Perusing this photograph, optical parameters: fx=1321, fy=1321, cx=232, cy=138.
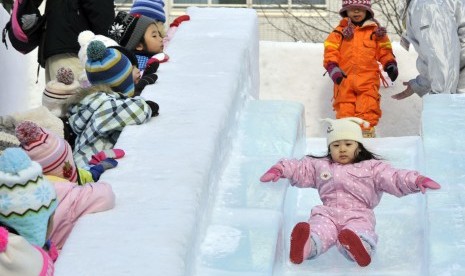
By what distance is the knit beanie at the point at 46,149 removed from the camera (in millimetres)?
5914

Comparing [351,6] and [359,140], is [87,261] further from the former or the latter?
[351,6]

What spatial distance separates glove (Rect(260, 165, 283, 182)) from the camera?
6.80 m

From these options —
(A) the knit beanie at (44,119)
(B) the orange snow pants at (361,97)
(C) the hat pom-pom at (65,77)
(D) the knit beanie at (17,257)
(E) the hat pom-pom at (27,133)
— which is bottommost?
(B) the orange snow pants at (361,97)

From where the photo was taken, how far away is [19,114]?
694 centimetres

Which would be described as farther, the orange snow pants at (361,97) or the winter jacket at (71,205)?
the orange snow pants at (361,97)

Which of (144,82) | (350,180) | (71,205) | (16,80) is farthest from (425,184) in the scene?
(16,80)

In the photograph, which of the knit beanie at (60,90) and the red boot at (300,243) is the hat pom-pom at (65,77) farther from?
the red boot at (300,243)

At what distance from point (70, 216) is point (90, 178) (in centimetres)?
61

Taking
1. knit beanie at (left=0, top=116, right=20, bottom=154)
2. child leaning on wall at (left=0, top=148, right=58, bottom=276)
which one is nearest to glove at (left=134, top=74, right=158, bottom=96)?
knit beanie at (left=0, top=116, right=20, bottom=154)

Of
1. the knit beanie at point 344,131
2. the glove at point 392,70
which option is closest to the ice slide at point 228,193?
the knit beanie at point 344,131

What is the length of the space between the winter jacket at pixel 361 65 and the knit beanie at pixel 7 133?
331 centimetres

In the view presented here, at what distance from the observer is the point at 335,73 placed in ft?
31.0

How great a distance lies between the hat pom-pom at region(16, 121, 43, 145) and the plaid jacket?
0.92 m

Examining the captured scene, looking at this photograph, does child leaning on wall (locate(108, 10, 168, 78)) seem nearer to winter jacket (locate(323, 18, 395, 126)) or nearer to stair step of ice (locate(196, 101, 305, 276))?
stair step of ice (locate(196, 101, 305, 276))
